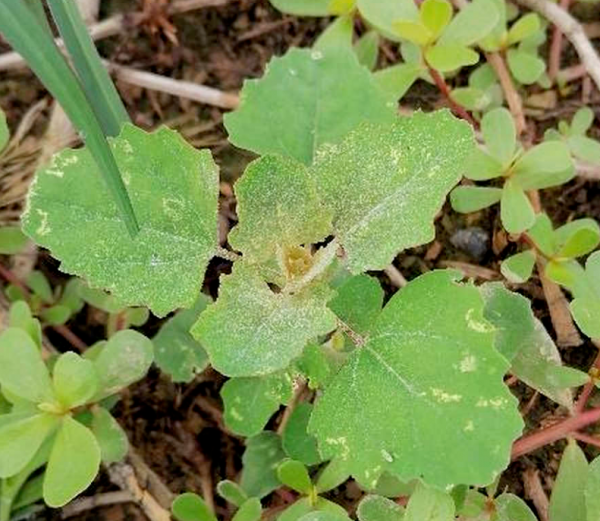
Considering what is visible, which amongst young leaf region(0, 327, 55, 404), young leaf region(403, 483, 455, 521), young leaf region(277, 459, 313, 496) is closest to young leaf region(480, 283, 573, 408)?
young leaf region(403, 483, 455, 521)

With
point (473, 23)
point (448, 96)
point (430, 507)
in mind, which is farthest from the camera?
point (448, 96)

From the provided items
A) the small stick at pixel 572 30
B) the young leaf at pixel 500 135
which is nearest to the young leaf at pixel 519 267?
the young leaf at pixel 500 135

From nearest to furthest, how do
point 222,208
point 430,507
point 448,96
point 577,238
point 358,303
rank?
point 430,507
point 358,303
point 577,238
point 448,96
point 222,208

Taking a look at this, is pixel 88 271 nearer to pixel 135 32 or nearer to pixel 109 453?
pixel 109 453

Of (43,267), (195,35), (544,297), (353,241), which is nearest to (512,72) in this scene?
(544,297)

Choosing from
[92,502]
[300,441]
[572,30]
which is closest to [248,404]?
[300,441]

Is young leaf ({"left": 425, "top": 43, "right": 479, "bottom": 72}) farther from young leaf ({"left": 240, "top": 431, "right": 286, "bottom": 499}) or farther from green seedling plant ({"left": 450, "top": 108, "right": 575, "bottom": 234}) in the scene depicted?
young leaf ({"left": 240, "top": 431, "right": 286, "bottom": 499})

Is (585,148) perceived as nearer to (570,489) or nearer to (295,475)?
(570,489)
